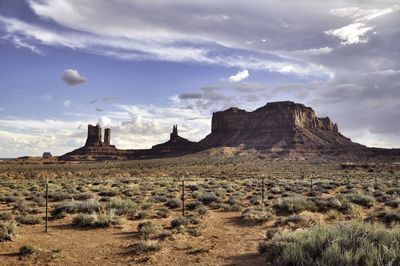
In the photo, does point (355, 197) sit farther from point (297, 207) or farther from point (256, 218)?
point (256, 218)

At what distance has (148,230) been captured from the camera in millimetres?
13148

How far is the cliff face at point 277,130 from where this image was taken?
460ft

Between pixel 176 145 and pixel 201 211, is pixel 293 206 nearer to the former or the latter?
pixel 201 211

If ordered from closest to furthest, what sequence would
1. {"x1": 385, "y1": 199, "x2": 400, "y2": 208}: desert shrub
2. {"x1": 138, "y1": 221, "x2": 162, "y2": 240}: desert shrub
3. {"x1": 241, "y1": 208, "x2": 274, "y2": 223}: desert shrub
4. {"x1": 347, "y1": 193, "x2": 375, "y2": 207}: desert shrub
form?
{"x1": 138, "y1": 221, "x2": 162, "y2": 240}: desert shrub, {"x1": 241, "y1": 208, "x2": 274, "y2": 223}: desert shrub, {"x1": 385, "y1": 199, "x2": 400, "y2": 208}: desert shrub, {"x1": 347, "y1": 193, "x2": 375, "y2": 207}: desert shrub

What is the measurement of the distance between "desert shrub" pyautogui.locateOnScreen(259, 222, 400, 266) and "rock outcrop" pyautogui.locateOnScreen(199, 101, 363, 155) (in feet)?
401

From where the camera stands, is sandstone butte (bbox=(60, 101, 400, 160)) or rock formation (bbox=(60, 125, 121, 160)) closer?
sandstone butte (bbox=(60, 101, 400, 160))

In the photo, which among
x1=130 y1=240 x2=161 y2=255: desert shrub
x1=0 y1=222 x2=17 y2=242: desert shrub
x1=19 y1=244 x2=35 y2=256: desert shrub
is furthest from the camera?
x1=0 y1=222 x2=17 y2=242: desert shrub

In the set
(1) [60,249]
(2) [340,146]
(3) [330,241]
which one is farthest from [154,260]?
(2) [340,146]

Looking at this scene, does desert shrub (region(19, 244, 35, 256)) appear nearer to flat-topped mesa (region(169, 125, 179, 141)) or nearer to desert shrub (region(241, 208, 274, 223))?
desert shrub (region(241, 208, 274, 223))

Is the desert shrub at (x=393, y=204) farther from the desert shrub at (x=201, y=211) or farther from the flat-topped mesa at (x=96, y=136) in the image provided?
the flat-topped mesa at (x=96, y=136)

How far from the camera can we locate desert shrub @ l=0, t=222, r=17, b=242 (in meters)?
12.0

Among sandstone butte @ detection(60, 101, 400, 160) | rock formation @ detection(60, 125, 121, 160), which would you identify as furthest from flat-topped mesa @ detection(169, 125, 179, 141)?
rock formation @ detection(60, 125, 121, 160)

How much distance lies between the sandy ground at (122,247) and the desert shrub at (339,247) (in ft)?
3.81

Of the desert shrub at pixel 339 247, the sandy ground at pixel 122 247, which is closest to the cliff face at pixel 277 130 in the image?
the sandy ground at pixel 122 247
